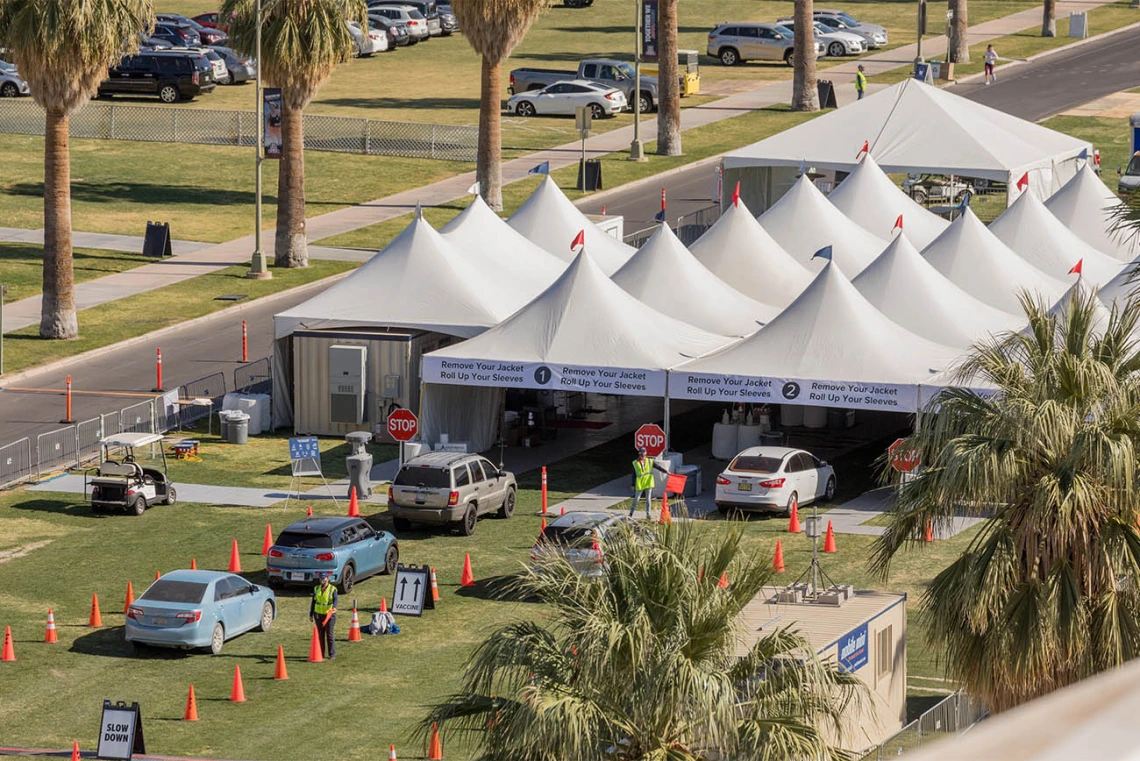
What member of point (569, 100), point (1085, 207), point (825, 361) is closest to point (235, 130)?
point (569, 100)

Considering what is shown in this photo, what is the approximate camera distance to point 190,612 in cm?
2430

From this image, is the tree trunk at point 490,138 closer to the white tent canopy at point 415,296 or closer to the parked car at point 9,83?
the white tent canopy at point 415,296

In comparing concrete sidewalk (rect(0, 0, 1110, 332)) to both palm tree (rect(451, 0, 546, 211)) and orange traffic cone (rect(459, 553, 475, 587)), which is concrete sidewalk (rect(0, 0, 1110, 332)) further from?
orange traffic cone (rect(459, 553, 475, 587))

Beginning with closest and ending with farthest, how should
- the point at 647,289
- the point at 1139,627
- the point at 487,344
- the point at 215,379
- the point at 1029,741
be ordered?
the point at 1029,741 < the point at 1139,627 < the point at 487,344 < the point at 647,289 < the point at 215,379

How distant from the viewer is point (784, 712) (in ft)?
43.9

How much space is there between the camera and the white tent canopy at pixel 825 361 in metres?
33.6

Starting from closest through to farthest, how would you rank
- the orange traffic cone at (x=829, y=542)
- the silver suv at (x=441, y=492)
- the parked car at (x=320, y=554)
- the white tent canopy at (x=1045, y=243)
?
the parked car at (x=320, y=554), the orange traffic cone at (x=829, y=542), the silver suv at (x=441, y=492), the white tent canopy at (x=1045, y=243)

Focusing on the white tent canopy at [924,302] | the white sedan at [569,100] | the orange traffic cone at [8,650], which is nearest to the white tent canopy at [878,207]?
the white tent canopy at [924,302]

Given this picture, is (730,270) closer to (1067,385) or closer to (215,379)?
(215,379)

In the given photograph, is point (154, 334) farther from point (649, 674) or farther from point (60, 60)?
point (649, 674)

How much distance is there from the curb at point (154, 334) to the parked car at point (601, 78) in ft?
88.1

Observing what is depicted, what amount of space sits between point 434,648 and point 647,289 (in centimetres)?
1626

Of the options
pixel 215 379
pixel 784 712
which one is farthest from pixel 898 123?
pixel 784 712

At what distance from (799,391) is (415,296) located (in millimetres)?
9765
